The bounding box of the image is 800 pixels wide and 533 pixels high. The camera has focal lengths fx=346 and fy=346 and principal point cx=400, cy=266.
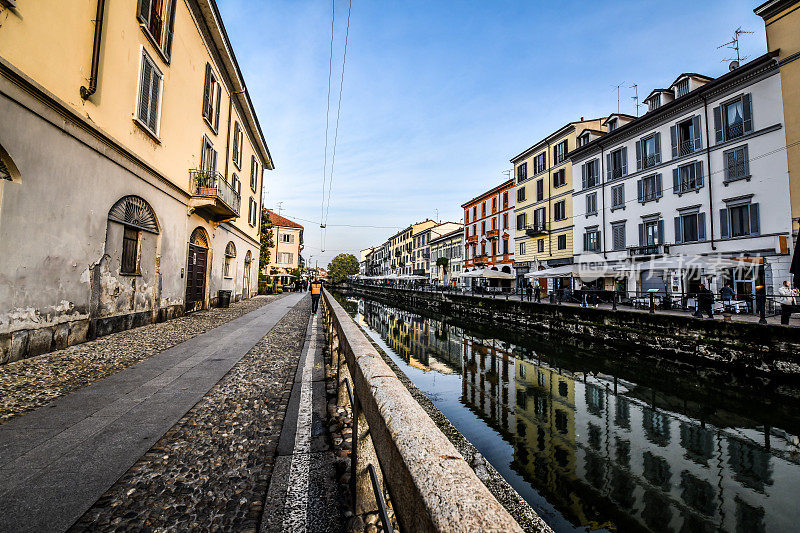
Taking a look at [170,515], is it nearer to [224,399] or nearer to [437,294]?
[224,399]

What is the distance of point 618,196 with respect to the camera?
24.1 meters

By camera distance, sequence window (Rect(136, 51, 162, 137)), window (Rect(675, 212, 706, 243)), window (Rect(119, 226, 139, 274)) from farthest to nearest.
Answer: window (Rect(675, 212, 706, 243))
window (Rect(136, 51, 162, 137))
window (Rect(119, 226, 139, 274))

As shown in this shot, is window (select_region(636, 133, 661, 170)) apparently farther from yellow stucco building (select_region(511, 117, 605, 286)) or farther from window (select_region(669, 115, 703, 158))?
yellow stucco building (select_region(511, 117, 605, 286))

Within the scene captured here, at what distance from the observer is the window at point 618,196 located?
78.1 ft

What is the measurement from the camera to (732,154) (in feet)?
57.3

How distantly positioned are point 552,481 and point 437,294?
2803 centimetres

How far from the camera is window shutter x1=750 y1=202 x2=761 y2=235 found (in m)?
16.1

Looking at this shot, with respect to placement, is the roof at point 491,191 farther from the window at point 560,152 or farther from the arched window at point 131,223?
the arched window at point 131,223

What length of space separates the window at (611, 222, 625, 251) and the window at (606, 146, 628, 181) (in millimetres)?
3440

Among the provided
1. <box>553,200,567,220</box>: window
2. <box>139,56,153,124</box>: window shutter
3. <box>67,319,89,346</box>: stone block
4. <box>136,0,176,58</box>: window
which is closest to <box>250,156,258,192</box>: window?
<box>136,0,176,58</box>: window

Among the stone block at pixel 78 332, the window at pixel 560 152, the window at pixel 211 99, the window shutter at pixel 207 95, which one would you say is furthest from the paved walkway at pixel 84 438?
the window at pixel 560 152

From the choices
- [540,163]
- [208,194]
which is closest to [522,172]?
[540,163]

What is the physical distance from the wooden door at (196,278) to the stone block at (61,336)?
20.4ft

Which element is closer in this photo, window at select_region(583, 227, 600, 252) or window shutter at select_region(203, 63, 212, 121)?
window shutter at select_region(203, 63, 212, 121)
